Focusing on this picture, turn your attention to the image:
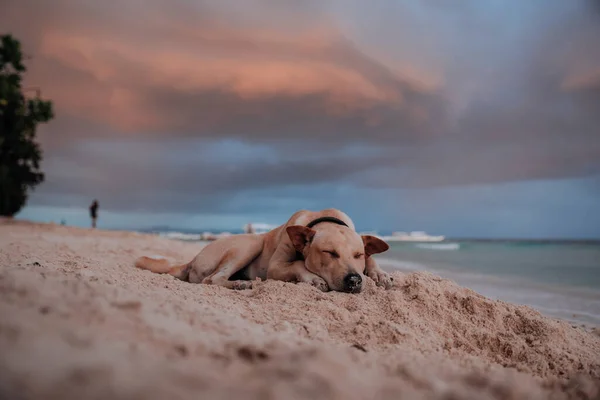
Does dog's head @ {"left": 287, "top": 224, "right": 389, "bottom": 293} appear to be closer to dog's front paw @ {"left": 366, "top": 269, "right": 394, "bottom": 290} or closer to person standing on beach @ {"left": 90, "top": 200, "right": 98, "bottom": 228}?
dog's front paw @ {"left": 366, "top": 269, "right": 394, "bottom": 290}

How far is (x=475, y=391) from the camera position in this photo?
1.56 metres

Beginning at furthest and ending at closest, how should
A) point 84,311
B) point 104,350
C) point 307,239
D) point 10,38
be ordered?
point 10,38 → point 307,239 → point 84,311 → point 104,350

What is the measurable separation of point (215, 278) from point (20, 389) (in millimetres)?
3714

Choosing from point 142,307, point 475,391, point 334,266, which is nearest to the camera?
point 475,391

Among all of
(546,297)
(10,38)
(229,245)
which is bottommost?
(546,297)

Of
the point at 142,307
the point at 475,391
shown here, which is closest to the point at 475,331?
the point at 475,391

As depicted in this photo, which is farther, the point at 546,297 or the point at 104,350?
the point at 546,297

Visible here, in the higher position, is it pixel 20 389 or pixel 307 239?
pixel 307 239

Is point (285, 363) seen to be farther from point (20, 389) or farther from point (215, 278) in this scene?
point (215, 278)

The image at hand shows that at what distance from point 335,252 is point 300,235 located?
47cm

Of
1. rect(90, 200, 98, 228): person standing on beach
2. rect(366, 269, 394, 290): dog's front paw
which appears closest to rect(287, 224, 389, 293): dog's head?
rect(366, 269, 394, 290): dog's front paw

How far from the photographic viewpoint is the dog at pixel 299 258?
14.2 feet

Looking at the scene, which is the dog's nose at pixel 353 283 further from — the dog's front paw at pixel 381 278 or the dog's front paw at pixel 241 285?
the dog's front paw at pixel 241 285

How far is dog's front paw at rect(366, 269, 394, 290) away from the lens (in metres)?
4.39
